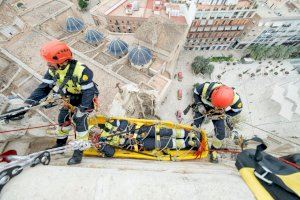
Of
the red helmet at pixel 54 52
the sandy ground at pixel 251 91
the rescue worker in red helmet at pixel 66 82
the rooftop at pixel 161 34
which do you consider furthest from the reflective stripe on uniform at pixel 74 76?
the sandy ground at pixel 251 91

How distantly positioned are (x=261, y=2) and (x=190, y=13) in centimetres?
1024

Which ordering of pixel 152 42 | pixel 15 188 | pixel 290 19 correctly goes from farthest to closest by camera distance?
pixel 290 19 → pixel 152 42 → pixel 15 188

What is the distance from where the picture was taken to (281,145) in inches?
271

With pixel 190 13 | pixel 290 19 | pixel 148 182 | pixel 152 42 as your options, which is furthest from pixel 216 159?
pixel 290 19

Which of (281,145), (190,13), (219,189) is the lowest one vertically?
(219,189)

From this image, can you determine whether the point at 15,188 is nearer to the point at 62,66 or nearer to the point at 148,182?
the point at 148,182

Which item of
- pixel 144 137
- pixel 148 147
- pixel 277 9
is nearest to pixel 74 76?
pixel 144 137

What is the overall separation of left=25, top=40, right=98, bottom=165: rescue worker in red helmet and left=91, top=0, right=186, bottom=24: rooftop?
1485 centimetres

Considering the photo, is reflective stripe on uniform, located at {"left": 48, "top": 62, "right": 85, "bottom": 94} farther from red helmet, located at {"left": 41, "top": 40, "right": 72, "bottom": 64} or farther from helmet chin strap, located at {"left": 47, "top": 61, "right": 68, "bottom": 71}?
red helmet, located at {"left": 41, "top": 40, "right": 72, "bottom": 64}

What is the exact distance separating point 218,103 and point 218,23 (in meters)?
18.1

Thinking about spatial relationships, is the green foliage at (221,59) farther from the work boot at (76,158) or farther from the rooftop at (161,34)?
the work boot at (76,158)

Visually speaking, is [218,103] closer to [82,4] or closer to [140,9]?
[140,9]

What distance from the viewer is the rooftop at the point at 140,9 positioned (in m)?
18.1

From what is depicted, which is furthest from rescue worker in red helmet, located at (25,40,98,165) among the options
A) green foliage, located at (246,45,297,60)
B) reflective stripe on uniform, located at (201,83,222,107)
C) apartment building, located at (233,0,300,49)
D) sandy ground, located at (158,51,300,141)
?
green foliage, located at (246,45,297,60)
